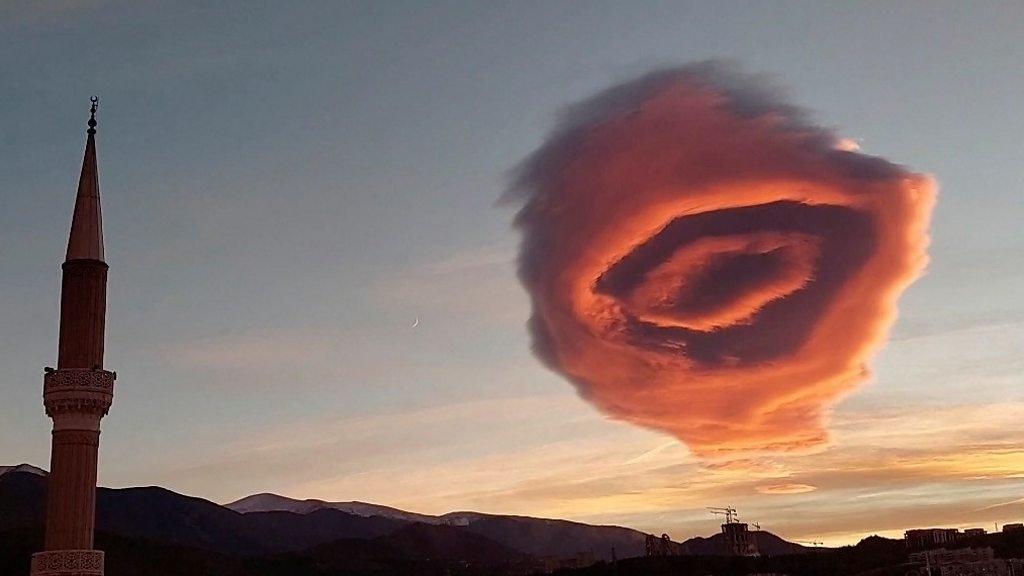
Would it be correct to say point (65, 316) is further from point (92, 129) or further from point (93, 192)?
point (92, 129)

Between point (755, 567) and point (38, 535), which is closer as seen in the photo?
point (38, 535)

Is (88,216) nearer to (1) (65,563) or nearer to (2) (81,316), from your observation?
(2) (81,316)

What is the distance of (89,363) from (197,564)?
127m

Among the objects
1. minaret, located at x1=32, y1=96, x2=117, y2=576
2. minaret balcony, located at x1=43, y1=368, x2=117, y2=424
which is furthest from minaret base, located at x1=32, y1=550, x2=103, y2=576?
minaret balcony, located at x1=43, y1=368, x2=117, y2=424

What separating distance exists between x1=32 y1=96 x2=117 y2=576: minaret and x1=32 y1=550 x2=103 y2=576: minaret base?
4 cm

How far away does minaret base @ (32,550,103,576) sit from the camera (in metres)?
39.8

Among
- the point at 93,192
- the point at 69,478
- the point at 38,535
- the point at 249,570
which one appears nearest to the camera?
the point at 69,478

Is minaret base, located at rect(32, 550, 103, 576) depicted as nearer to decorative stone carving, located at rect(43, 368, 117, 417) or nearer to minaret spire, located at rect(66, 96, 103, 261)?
decorative stone carving, located at rect(43, 368, 117, 417)

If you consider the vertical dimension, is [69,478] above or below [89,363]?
below

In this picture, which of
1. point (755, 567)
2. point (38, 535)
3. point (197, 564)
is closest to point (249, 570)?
point (197, 564)

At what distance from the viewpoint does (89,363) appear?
4278 centimetres

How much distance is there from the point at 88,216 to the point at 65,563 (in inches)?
566

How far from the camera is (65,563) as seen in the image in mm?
39906

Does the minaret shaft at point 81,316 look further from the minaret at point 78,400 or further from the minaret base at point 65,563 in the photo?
the minaret base at point 65,563
